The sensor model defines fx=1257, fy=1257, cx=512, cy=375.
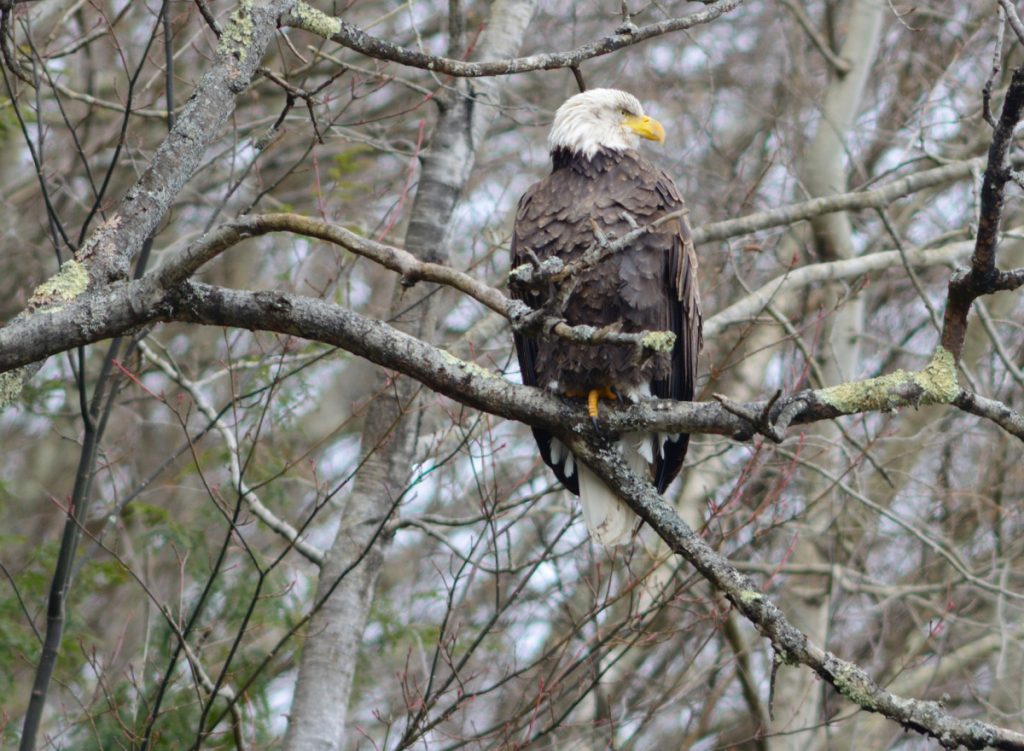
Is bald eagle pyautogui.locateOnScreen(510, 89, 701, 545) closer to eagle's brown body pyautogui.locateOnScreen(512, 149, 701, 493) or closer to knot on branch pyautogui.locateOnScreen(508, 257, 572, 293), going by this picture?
eagle's brown body pyautogui.locateOnScreen(512, 149, 701, 493)

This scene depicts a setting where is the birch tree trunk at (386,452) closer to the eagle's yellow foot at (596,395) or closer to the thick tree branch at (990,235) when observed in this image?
the eagle's yellow foot at (596,395)

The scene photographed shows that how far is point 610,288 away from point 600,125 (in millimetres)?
896

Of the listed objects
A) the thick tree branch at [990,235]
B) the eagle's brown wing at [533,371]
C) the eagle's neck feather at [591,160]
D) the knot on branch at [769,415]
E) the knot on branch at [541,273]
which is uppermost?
the eagle's neck feather at [591,160]

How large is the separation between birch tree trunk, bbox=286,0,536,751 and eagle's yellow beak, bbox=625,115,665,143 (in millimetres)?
684

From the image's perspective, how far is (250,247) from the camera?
1052 cm

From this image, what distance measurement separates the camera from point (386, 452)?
5566 mm

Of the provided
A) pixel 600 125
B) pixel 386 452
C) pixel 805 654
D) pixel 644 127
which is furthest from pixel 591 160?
pixel 805 654

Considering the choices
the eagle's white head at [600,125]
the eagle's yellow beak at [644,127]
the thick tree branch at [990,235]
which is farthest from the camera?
the eagle's yellow beak at [644,127]

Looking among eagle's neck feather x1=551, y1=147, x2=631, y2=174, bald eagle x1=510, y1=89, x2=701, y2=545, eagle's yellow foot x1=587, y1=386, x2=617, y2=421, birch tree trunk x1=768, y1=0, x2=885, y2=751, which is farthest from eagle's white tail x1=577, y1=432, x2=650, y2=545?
birch tree trunk x1=768, y1=0, x2=885, y2=751

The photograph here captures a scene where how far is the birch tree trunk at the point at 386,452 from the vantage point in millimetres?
4957

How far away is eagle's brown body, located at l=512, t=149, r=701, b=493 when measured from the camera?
4.57 metres

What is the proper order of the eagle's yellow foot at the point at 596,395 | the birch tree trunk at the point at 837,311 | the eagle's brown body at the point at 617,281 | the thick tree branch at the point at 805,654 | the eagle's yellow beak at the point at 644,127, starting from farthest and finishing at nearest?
the birch tree trunk at the point at 837,311 → the eagle's yellow beak at the point at 644,127 → the eagle's brown body at the point at 617,281 → the eagle's yellow foot at the point at 596,395 → the thick tree branch at the point at 805,654

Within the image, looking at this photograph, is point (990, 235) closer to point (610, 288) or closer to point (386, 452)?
point (610, 288)

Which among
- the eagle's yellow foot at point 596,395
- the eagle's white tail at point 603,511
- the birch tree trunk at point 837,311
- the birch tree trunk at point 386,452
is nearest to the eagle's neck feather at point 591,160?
the birch tree trunk at point 386,452
